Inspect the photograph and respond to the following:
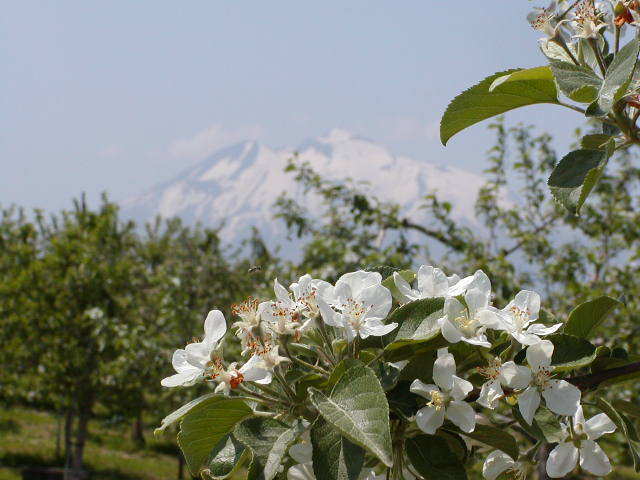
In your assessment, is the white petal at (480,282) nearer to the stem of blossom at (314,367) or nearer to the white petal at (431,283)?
the white petal at (431,283)

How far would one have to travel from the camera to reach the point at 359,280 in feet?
3.64

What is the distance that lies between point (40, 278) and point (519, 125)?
301 inches

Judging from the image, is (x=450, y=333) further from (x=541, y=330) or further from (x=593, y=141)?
(x=593, y=141)

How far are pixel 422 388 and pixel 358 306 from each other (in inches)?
6.4

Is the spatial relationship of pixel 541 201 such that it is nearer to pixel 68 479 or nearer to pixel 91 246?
pixel 91 246

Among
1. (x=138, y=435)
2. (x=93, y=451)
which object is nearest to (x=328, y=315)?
(x=93, y=451)

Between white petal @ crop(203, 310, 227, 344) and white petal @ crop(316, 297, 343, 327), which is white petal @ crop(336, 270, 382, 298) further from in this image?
white petal @ crop(203, 310, 227, 344)

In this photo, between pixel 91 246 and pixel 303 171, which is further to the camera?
pixel 91 246

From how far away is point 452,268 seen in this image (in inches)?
232

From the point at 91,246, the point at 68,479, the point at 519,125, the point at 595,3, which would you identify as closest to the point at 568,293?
the point at 519,125

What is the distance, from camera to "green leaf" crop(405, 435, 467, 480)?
0.98 meters

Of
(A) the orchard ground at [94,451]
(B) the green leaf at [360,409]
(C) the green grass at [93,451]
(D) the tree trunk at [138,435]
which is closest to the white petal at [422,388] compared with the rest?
(B) the green leaf at [360,409]

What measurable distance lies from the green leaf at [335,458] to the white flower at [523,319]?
0.91ft

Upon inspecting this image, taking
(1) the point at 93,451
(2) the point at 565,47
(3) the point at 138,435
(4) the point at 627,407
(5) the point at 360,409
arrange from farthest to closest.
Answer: (3) the point at 138,435
(1) the point at 93,451
(2) the point at 565,47
(4) the point at 627,407
(5) the point at 360,409
